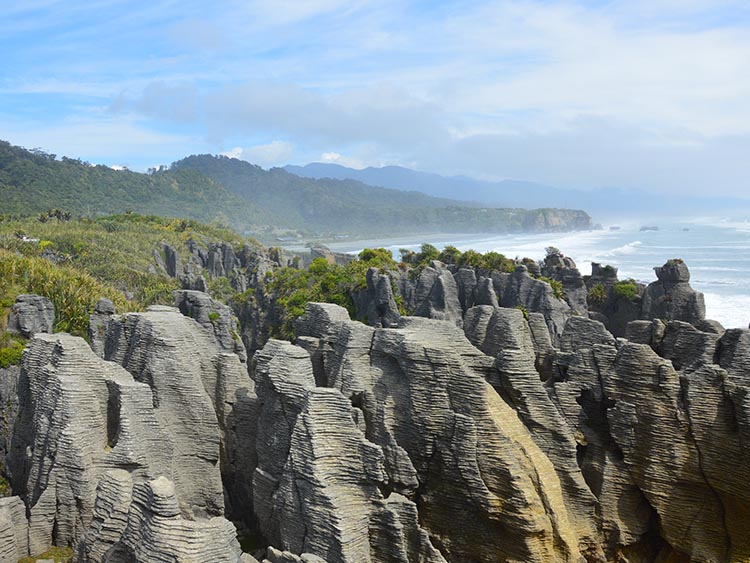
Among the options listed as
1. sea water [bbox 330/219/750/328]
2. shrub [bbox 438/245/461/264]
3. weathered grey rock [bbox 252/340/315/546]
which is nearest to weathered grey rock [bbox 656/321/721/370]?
weathered grey rock [bbox 252/340/315/546]

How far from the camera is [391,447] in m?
12.9

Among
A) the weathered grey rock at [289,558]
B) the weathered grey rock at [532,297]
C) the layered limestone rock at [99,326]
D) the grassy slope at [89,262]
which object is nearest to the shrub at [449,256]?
the weathered grey rock at [532,297]

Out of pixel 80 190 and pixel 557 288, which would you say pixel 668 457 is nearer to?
pixel 557 288

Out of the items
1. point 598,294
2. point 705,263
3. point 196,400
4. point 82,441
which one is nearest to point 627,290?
point 598,294

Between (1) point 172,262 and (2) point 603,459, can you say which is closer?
(2) point 603,459

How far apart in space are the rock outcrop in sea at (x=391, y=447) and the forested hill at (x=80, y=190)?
9287cm

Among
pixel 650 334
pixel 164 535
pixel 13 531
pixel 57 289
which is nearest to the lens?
pixel 164 535

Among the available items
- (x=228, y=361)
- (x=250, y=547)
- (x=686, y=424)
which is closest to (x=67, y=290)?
(x=228, y=361)

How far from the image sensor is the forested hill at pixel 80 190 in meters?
118

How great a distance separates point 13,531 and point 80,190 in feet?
483

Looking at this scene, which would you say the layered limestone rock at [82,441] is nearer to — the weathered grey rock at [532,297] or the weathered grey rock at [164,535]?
the weathered grey rock at [164,535]

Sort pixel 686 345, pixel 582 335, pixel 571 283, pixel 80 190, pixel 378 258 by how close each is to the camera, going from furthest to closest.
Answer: pixel 80 190, pixel 378 258, pixel 571 283, pixel 582 335, pixel 686 345

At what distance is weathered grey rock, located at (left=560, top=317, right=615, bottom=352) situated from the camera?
17156 millimetres

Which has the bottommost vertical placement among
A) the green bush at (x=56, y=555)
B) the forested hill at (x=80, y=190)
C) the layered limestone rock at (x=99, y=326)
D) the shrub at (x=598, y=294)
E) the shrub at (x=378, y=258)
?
the green bush at (x=56, y=555)
